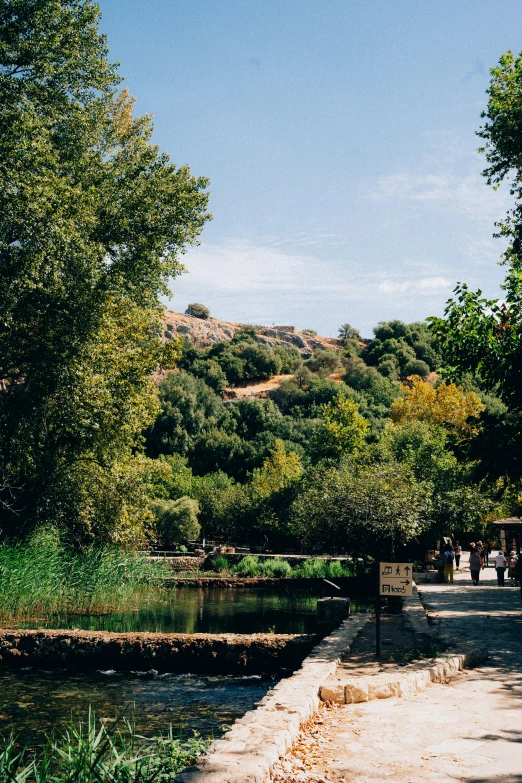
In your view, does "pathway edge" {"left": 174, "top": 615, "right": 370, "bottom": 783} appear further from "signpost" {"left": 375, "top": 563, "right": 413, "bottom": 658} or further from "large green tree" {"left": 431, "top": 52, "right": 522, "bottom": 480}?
"large green tree" {"left": 431, "top": 52, "right": 522, "bottom": 480}

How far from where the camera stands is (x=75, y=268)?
50.3 feet

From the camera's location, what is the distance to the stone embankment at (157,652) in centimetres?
1268

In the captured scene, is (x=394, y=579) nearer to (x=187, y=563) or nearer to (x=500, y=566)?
(x=500, y=566)

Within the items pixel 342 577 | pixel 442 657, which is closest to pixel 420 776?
pixel 442 657

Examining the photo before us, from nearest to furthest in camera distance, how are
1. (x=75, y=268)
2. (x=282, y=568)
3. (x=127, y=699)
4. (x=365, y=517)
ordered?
(x=127, y=699) → (x=75, y=268) → (x=365, y=517) → (x=282, y=568)

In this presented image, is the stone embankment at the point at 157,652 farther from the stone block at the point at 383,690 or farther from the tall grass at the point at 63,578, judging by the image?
the stone block at the point at 383,690

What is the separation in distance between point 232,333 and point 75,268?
128438mm

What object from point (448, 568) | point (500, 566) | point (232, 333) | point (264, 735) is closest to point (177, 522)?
point (448, 568)

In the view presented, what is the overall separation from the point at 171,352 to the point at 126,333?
1570 mm

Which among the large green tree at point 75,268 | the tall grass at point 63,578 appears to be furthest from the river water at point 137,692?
the large green tree at point 75,268

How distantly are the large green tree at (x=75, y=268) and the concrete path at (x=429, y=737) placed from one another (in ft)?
37.4

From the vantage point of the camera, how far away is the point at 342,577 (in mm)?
25828


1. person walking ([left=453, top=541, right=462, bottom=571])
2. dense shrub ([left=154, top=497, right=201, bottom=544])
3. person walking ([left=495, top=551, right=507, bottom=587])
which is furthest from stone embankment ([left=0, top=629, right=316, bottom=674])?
dense shrub ([left=154, top=497, right=201, bottom=544])

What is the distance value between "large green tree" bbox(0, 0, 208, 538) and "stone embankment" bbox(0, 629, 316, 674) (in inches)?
216
